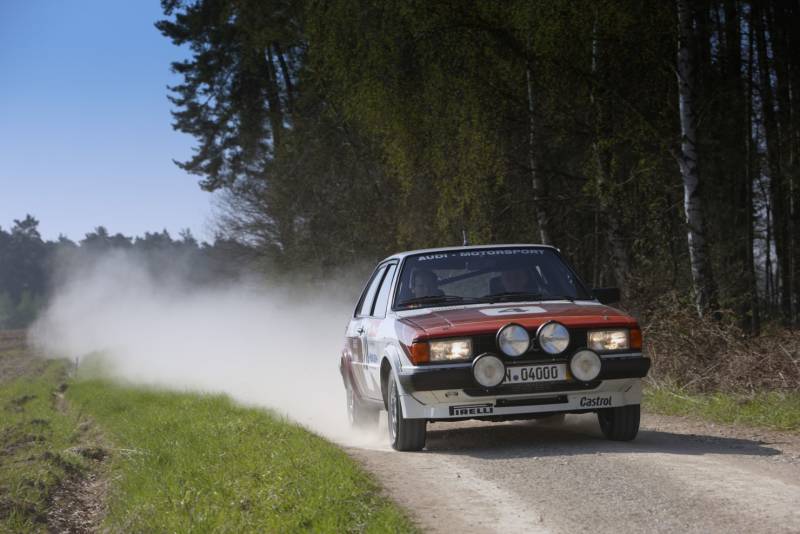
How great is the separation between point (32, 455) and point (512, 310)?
19.9ft

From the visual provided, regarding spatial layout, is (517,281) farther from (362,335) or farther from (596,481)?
(596,481)

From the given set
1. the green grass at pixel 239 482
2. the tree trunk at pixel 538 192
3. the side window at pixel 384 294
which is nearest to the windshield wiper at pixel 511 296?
the side window at pixel 384 294

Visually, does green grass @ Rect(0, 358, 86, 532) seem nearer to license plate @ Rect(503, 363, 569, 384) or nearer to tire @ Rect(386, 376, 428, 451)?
tire @ Rect(386, 376, 428, 451)

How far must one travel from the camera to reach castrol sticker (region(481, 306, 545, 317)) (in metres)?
8.74

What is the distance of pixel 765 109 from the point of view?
80.7ft

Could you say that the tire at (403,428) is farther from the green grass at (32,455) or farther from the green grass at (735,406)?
the green grass at (735,406)

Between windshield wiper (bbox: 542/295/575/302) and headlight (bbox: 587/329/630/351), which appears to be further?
windshield wiper (bbox: 542/295/575/302)

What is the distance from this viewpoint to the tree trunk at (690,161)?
48.6ft

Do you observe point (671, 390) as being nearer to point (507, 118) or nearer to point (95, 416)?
point (507, 118)

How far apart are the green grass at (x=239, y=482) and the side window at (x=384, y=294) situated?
4.29ft

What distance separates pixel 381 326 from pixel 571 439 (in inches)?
75.9

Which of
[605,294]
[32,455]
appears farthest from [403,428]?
[32,455]

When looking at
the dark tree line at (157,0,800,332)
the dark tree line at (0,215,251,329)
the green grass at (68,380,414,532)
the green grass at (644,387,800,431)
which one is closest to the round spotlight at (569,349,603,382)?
the green grass at (68,380,414,532)

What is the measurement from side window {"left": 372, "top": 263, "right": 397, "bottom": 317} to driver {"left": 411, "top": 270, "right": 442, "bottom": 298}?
0.35 meters
